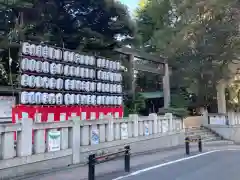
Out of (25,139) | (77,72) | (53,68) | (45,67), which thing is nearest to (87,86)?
(77,72)

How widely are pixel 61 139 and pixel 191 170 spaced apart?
4309 mm

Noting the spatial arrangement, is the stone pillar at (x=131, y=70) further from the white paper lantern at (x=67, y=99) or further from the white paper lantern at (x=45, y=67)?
the white paper lantern at (x=45, y=67)

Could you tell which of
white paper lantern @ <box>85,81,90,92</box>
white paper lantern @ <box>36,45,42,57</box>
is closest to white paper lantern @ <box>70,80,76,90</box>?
white paper lantern @ <box>85,81,90,92</box>

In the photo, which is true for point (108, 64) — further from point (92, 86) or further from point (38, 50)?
point (38, 50)

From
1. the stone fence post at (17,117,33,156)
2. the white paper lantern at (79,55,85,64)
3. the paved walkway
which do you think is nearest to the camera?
the stone fence post at (17,117,33,156)

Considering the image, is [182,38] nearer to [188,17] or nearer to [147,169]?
[188,17]

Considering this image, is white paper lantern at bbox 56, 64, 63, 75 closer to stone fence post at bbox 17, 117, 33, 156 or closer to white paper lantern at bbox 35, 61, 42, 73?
white paper lantern at bbox 35, 61, 42, 73

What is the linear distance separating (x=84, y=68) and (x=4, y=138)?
6762mm

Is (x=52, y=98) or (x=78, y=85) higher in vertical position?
(x=78, y=85)

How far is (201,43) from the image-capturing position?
2516 cm

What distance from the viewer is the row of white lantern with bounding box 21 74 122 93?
38.5ft

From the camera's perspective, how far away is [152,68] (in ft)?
78.8

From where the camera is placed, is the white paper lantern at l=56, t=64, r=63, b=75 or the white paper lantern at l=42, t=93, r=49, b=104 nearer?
the white paper lantern at l=42, t=93, r=49, b=104

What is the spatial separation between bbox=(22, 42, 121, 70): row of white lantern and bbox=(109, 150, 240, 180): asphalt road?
18.5 ft
